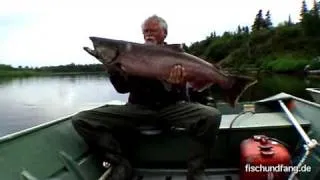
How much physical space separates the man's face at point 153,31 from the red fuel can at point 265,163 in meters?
1.47

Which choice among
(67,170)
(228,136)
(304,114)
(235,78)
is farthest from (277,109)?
(67,170)

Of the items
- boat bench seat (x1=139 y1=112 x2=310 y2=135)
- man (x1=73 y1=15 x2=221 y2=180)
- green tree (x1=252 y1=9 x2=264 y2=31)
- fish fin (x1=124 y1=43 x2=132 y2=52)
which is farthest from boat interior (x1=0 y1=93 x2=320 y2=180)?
green tree (x1=252 y1=9 x2=264 y2=31)

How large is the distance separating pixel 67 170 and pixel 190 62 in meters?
1.57

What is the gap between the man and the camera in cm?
428

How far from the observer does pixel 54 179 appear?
3.87m

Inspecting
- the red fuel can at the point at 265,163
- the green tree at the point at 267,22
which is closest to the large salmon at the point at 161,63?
the red fuel can at the point at 265,163

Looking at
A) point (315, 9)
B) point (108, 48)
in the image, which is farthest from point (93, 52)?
point (315, 9)

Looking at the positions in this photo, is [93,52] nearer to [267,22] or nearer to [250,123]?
[250,123]

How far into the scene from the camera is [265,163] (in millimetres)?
3904

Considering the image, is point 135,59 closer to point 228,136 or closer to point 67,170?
point 67,170

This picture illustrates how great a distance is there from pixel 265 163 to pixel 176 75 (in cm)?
113

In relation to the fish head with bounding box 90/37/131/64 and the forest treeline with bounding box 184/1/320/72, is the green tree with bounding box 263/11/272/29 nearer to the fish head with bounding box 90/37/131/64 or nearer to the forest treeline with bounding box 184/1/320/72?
the forest treeline with bounding box 184/1/320/72

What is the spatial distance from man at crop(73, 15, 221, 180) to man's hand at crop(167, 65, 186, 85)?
13 centimetres

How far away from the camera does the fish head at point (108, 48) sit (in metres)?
3.96
